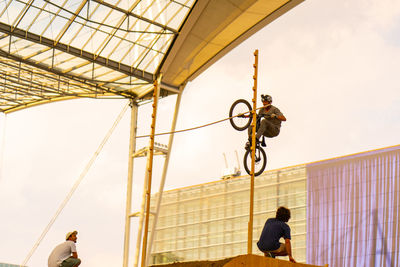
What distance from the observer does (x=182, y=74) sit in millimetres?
35531

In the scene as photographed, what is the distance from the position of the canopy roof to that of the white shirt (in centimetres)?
1618

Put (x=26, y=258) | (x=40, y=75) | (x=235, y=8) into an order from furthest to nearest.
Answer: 1. (x=26, y=258)
2. (x=40, y=75)
3. (x=235, y=8)

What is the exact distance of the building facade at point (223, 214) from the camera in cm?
8281

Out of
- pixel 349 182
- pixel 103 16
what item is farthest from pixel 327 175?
pixel 103 16

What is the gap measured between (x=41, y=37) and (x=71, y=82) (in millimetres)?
6173

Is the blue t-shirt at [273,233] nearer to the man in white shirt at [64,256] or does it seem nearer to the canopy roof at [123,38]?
the man in white shirt at [64,256]

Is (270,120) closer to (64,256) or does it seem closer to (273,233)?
(273,233)

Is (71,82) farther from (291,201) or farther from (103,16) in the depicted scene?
(291,201)

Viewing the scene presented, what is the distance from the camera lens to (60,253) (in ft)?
47.4

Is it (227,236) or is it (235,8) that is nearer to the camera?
(235,8)

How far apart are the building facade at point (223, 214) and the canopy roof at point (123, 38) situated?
46.9m

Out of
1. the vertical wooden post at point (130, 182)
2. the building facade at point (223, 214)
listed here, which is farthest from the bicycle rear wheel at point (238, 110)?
the building facade at point (223, 214)

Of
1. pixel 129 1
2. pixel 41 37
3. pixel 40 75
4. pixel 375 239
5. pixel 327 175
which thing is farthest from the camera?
pixel 327 175

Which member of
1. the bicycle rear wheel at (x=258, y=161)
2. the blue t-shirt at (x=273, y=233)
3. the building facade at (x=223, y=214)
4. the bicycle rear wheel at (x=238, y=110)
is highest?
the building facade at (x=223, y=214)
